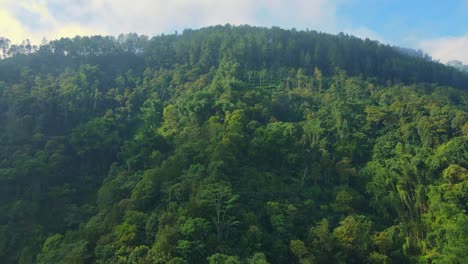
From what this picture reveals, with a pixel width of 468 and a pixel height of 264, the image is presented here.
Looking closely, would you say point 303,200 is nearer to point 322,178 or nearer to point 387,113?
point 322,178

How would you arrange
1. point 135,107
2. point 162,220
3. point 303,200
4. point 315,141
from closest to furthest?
1. point 162,220
2. point 303,200
3. point 315,141
4. point 135,107

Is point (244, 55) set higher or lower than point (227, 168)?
higher

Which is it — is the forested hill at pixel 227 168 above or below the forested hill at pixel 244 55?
below

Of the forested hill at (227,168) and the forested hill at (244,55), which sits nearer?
the forested hill at (227,168)

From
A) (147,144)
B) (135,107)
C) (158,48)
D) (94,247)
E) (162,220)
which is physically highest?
(158,48)

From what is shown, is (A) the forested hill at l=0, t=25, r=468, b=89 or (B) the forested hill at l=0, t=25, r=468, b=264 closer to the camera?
(B) the forested hill at l=0, t=25, r=468, b=264

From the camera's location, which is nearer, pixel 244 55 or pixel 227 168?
pixel 227 168

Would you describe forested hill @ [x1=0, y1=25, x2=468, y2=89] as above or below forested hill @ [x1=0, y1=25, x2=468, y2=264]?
above

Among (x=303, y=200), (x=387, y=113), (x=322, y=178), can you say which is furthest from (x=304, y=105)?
(x=303, y=200)
